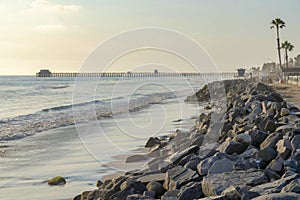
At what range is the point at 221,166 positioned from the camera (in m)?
6.00

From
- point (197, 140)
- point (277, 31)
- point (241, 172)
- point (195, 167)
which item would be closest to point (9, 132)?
point (197, 140)

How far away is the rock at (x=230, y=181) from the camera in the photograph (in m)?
4.98

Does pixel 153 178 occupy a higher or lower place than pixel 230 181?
lower

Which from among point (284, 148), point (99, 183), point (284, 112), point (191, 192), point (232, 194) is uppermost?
point (284, 112)

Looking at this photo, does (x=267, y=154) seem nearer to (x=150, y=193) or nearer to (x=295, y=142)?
(x=295, y=142)

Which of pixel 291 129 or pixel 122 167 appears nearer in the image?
pixel 291 129

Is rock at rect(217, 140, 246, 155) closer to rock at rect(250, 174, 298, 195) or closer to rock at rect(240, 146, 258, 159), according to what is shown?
rock at rect(240, 146, 258, 159)

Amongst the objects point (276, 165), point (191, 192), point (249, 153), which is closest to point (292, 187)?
point (191, 192)

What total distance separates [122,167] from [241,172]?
404 centimetres

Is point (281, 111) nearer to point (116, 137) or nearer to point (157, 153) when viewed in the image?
point (157, 153)

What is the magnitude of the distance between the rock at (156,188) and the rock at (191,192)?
65 cm

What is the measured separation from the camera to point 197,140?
9133 mm

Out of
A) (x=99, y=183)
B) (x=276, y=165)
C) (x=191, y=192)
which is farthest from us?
(x=99, y=183)

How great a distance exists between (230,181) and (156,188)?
119 centimetres
